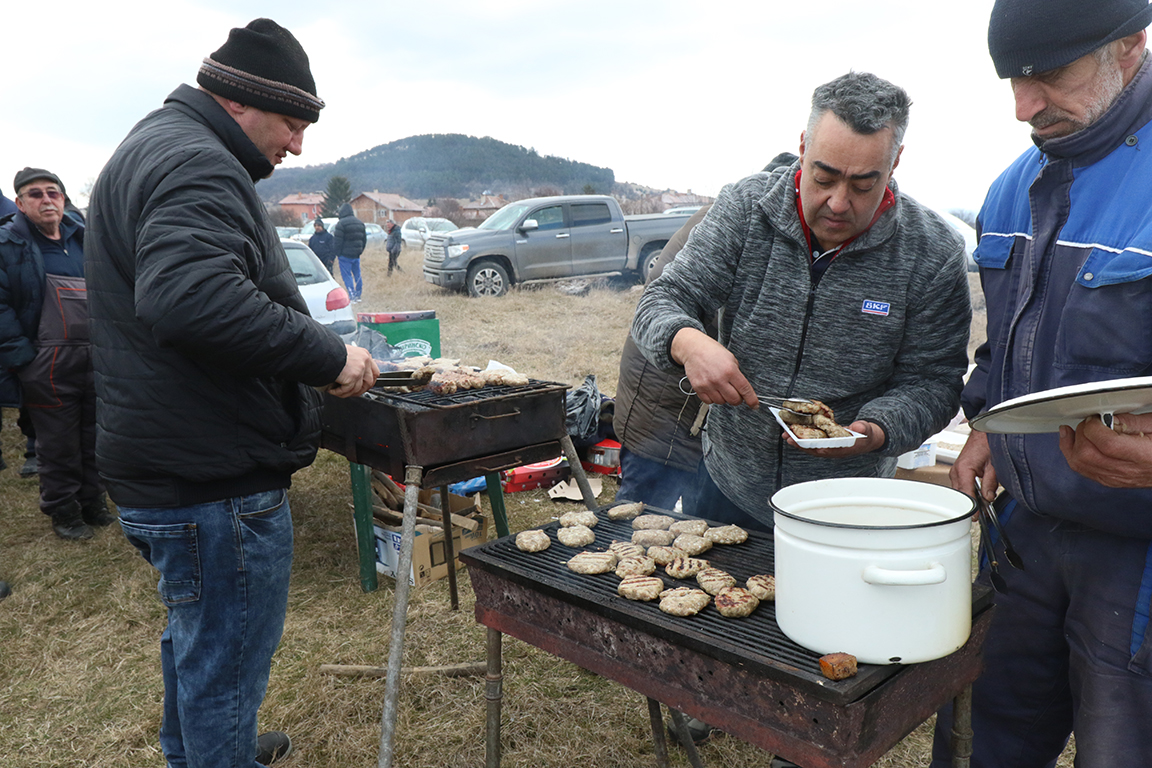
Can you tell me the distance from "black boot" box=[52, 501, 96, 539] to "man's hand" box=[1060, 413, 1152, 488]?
5.59 meters

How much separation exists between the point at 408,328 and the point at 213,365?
164 inches

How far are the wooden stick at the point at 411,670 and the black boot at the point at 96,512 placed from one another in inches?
110

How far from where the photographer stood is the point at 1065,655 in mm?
1860

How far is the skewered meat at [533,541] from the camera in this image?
208 centimetres

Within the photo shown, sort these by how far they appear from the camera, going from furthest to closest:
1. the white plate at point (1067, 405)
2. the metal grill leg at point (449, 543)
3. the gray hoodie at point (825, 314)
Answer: the metal grill leg at point (449, 543) → the gray hoodie at point (825, 314) → the white plate at point (1067, 405)

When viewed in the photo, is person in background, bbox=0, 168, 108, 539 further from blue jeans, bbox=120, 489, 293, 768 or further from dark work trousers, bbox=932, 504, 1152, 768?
dark work trousers, bbox=932, 504, 1152, 768

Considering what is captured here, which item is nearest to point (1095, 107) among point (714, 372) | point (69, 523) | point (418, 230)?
point (714, 372)

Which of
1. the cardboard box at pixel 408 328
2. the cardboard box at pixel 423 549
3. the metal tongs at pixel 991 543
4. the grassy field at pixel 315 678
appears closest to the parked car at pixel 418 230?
the cardboard box at pixel 408 328

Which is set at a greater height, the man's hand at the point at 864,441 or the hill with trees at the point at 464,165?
the hill with trees at the point at 464,165

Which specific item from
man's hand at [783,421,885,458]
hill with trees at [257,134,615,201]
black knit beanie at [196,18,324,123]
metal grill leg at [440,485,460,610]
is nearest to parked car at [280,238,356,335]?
metal grill leg at [440,485,460,610]

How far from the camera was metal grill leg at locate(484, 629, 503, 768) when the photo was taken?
6.97 ft

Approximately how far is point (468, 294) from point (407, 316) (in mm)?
8070

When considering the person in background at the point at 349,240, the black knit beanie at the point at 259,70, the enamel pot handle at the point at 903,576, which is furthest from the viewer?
the person in background at the point at 349,240

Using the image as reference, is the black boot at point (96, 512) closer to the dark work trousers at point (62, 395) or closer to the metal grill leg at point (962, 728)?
the dark work trousers at point (62, 395)
